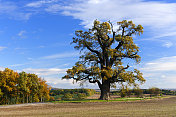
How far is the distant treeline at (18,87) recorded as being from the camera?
46719 mm

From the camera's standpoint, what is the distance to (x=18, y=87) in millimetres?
46469

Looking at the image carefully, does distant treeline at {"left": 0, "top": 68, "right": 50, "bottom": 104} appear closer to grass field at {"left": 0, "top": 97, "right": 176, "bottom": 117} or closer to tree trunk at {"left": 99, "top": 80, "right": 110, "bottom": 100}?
tree trunk at {"left": 99, "top": 80, "right": 110, "bottom": 100}

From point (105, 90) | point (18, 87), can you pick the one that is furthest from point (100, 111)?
point (18, 87)

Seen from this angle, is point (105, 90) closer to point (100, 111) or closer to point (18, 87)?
point (100, 111)

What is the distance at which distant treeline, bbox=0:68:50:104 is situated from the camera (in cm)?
4672

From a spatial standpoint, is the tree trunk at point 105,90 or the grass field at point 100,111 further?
the tree trunk at point 105,90

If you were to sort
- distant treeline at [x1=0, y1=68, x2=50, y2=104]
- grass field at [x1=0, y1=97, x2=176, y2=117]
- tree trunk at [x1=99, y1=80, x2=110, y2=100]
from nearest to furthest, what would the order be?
grass field at [x1=0, y1=97, x2=176, y2=117], tree trunk at [x1=99, y1=80, x2=110, y2=100], distant treeline at [x1=0, y1=68, x2=50, y2=104]

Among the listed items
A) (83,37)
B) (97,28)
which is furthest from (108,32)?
(83,37)

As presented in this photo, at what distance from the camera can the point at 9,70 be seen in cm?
4891

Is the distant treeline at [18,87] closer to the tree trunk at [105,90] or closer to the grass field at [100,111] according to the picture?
the tree trunk at [105,90]

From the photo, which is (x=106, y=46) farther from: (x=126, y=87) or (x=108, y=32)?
(x=126, y=87)

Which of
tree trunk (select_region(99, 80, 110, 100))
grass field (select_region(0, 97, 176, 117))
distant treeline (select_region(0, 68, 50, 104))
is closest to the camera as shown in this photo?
grass field (select_region(0, 97, 176, 117))

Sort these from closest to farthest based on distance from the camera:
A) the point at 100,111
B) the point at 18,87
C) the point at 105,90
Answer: the point at 100,111, the point at 105,90, the point at 18,87

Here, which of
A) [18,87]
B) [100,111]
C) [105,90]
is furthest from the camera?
[18,87]
